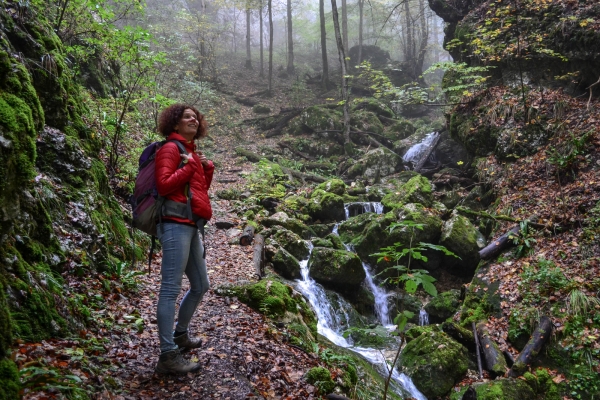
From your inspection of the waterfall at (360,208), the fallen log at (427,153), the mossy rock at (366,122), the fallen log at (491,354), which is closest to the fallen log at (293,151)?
the mossy rock at (366,122)

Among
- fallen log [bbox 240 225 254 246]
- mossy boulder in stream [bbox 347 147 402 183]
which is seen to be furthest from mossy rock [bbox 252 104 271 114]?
fallen log [bbox 240 225 254 246]

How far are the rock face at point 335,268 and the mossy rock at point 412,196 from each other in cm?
362

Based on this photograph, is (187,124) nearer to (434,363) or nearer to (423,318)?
(434,363)

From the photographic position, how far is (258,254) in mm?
8211

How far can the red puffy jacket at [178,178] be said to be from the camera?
9.77ft

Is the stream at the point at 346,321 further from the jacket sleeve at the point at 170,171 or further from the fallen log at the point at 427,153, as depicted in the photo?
the fallen log at the point at 427,153

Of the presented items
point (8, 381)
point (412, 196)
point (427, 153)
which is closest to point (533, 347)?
point (412, 196)

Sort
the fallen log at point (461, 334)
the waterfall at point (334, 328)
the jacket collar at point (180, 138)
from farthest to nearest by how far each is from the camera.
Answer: the fallen log at point (461, 334)
the waterfall at point (334, 328)
the jacket collar at point (180, 138)

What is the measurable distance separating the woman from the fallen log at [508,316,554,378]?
573 cm

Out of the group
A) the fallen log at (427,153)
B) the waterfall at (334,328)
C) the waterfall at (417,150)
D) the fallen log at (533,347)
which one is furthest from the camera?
the waterfall at (417,150)

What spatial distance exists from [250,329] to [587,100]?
11.8 m

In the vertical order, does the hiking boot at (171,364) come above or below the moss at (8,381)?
below

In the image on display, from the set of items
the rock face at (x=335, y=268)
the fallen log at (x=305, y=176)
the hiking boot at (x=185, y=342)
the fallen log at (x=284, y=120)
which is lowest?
the rock face at (x=335, y=268)

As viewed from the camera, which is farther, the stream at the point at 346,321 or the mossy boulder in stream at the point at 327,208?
the mossy boulder in stream at the point at 327,208
